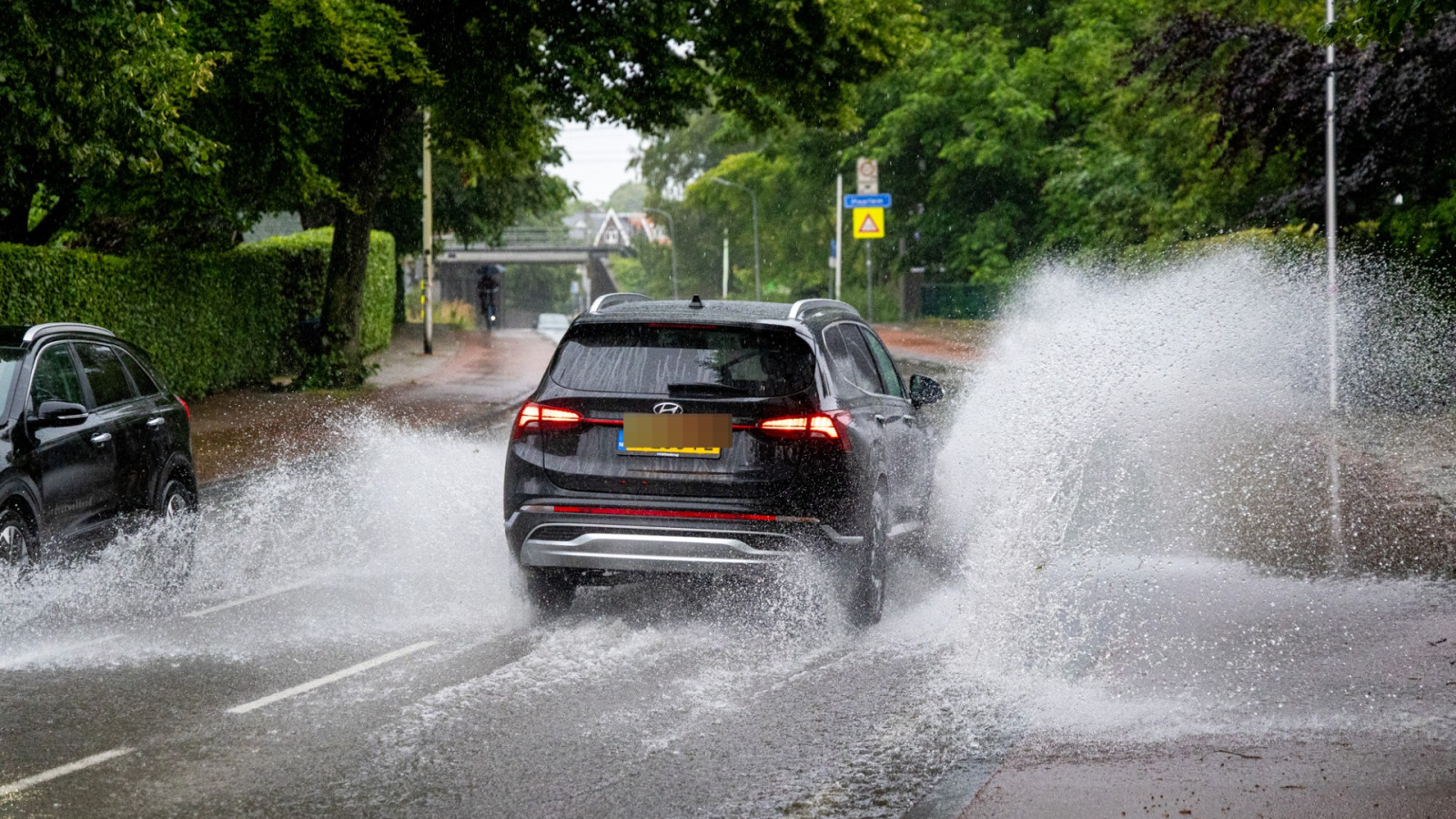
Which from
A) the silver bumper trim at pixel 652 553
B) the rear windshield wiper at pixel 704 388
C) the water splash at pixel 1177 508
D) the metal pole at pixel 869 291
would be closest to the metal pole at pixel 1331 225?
the water splash at pixel 1177 508

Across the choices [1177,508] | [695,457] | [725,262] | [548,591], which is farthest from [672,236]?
[695,457]

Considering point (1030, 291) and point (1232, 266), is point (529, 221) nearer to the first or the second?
point (1030, 291)

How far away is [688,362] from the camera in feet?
24.1

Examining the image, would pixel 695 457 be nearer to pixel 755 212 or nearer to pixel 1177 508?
pixel 1177 508

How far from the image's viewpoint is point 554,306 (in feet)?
460

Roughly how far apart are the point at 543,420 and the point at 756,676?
166 cm

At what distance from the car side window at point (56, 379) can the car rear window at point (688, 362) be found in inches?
110

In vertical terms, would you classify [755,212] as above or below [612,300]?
above

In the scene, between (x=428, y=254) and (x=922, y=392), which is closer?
(x=922, y=392)

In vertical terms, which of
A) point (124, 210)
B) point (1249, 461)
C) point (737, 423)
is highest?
point (124, 210)

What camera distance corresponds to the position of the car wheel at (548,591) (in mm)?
7648

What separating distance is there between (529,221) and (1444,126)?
10128 cm

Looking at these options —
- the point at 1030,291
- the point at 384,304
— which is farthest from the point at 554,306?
the point at 384,304

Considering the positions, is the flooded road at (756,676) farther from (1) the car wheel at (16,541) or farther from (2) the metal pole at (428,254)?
(2) the metal pole at (428,254)
